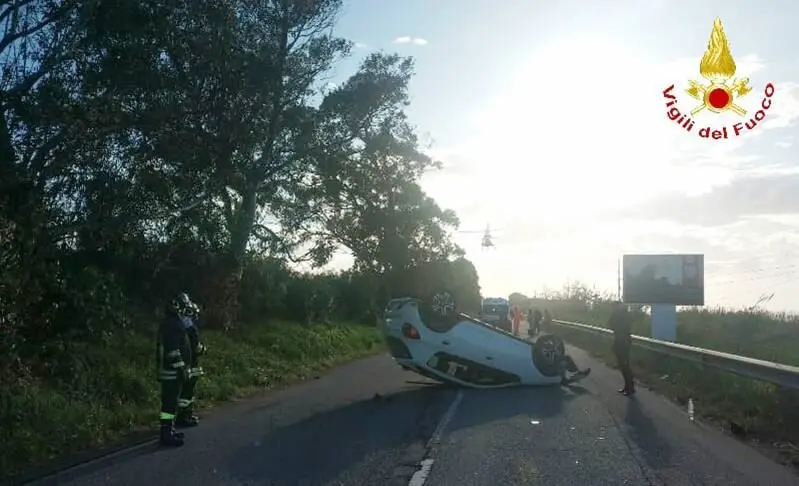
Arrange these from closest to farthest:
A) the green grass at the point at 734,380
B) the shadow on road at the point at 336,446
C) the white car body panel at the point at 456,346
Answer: the shadow on road at the point at 336,446 → the green grass at the point at 734,380 → the white car body panel at the point at 456,346

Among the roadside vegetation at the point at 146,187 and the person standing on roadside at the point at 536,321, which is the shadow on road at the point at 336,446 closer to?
the roadside vegetation at the point at 146,187

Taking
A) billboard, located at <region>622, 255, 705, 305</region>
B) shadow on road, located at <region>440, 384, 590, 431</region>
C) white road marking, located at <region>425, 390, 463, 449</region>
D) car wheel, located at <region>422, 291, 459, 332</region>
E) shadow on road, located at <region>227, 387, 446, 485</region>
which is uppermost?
billboard, located at <region>622, 255, 705, 305</region>

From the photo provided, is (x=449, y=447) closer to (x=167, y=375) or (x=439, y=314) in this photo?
(x=167, y=375)

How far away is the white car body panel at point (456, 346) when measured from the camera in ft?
55.4

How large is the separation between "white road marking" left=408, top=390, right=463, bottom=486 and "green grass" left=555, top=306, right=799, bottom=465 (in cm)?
382

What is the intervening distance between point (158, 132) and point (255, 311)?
1267cm

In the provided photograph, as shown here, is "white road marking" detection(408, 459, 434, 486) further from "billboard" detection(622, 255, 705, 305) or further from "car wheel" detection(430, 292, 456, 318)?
"billboard" detection(622, 255, 705, 305)

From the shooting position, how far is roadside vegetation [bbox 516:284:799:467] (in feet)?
40.4

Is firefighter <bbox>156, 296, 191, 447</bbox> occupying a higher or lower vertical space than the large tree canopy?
lower

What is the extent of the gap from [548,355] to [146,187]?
27.0 feet

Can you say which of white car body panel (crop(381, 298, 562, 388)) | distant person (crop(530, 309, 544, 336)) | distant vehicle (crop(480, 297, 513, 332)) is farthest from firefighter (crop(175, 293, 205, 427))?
distant vehicle (crop(480, 297, 513, 332))

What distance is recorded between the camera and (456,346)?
55.6 feet

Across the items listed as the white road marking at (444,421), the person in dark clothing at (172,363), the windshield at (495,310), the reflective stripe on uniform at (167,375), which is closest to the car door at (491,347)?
the white road marking at (444,421)

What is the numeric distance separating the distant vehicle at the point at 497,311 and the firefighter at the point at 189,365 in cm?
3660
